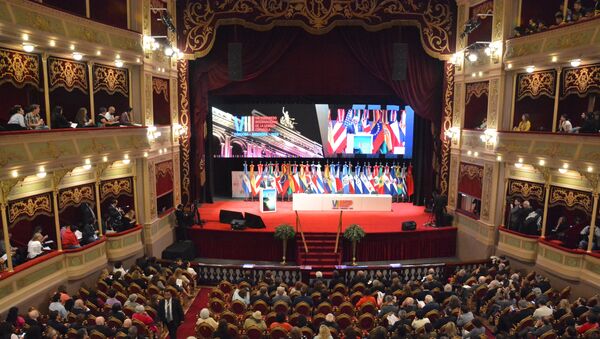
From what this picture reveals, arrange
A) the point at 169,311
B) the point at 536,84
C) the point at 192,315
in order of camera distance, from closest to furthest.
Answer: the point at 169,311
the point at 192,315
the point at 536,84

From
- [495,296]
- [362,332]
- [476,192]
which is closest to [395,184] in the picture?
[476,192]

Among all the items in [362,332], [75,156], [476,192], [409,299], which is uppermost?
[75,156]

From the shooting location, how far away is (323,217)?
16578 millimetres

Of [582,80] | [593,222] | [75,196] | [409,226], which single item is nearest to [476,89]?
[582,80]

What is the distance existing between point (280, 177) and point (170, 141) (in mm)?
5378

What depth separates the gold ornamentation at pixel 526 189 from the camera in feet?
42.3

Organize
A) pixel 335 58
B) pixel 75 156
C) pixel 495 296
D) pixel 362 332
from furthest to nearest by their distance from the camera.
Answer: pixel 335 58 → pixel 75 156 → pixel 495 296 → pixel 362 332

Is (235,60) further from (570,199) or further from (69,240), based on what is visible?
(570,199)

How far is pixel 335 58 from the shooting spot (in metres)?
17.3

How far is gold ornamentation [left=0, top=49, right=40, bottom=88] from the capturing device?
10.2 m

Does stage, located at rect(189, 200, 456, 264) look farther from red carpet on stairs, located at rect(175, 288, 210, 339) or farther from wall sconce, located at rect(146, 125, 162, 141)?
wall sconce, located at rect(146, 125, 162, 141)

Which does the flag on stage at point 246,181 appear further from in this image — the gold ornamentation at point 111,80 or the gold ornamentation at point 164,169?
the gold ornamentation at point 111,80

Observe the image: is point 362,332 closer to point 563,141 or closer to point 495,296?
point 495,296

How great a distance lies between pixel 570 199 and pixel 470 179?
3.23 metres
